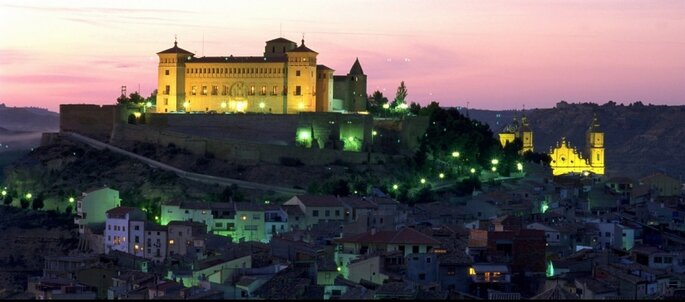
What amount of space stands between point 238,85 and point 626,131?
62866 millimetres

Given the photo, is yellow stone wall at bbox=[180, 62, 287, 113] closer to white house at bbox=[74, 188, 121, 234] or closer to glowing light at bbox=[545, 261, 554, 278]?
white house at bbox=[74, 188, 121, 234]

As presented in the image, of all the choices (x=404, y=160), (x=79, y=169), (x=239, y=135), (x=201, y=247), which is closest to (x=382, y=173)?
(x=404, y=160)

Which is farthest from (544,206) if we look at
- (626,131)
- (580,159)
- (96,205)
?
(626,131)

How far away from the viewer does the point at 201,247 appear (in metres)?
40.8

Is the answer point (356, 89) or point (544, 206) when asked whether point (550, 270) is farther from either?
point (356, 89)

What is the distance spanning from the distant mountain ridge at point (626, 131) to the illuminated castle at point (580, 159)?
11949 millimetres

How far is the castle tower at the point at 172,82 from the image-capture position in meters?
64.4

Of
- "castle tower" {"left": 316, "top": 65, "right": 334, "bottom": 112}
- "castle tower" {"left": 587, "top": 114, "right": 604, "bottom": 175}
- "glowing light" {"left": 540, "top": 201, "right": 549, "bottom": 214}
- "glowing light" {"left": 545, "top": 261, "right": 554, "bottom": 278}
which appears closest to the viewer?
"glowing light" {"left": 545, "top": 261, "right": 554, "bottom": 278}

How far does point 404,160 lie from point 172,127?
8761 millimetres

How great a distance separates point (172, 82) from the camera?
64438 mm

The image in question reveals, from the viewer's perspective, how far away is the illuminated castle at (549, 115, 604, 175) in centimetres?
8444

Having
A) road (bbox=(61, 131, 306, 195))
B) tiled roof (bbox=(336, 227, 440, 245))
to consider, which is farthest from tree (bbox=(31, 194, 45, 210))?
tiled roof (bbox=(336, 227, 440, 245))

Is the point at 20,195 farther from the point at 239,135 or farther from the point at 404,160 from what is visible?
the point at 404,160

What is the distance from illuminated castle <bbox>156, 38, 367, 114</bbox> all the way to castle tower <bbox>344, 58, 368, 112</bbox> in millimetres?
1377
